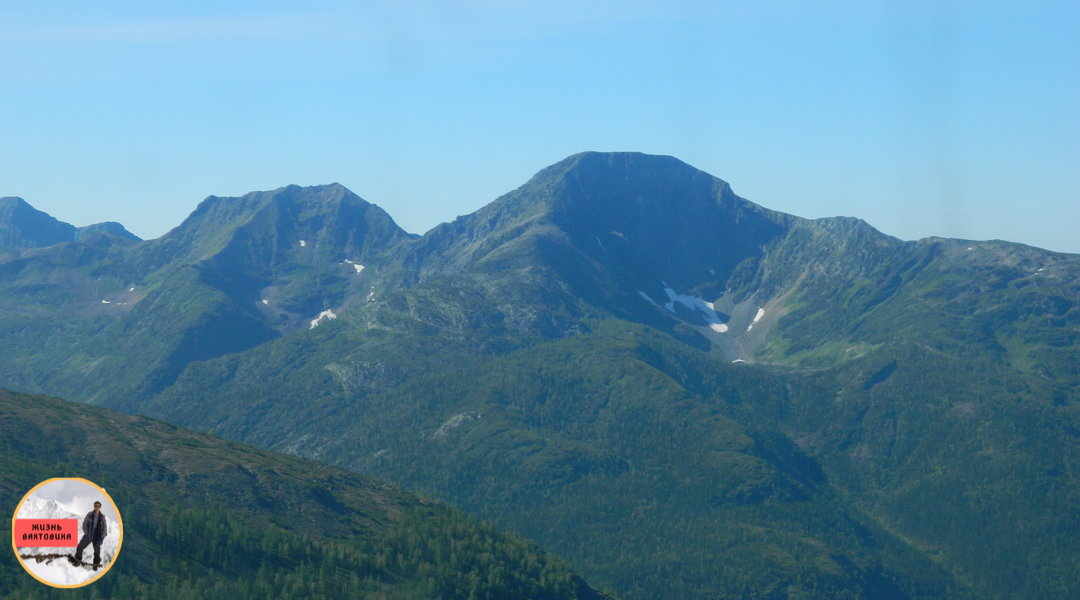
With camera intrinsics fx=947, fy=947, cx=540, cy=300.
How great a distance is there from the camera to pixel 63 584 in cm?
12600

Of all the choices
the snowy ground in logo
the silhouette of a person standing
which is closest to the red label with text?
the snowy ground in logo

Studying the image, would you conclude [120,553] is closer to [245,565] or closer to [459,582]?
[245,565]

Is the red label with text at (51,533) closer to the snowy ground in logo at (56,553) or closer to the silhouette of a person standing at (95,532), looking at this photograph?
the snowy ground in logo at (56,553)

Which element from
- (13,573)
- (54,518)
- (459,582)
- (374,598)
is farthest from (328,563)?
(54,518)

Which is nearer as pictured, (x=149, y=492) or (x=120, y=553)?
(x=120, y=553)

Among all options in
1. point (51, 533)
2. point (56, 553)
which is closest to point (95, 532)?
point (56, 553)

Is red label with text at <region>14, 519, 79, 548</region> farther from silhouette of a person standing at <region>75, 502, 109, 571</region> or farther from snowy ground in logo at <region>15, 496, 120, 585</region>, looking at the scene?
silhouette of a person standing at <region>75, 502, 109, 571</region>

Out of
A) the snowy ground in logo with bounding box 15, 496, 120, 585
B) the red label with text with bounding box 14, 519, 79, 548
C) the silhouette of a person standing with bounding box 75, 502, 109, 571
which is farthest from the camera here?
the silhouette of a person standing with bounding box 75, 502, 109, 571

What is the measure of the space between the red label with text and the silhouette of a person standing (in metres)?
1.14

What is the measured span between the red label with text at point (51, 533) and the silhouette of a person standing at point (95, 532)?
3.74 ft

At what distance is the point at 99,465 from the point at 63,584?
73.3 metres

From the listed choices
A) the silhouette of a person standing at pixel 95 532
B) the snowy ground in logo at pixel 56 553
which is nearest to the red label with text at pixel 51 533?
the snowy ground in logo at pixel 56 553

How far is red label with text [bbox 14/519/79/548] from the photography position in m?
122

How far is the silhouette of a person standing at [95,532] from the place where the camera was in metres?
125
